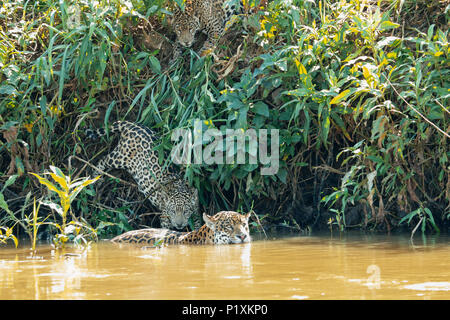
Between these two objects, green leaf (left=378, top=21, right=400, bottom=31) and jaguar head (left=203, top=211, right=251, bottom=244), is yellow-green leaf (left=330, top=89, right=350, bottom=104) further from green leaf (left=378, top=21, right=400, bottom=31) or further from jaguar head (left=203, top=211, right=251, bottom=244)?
jaguar head (left=203, top=211, right=251, bottom=244)

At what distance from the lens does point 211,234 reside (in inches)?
247

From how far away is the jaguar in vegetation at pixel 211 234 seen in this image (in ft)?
20.2

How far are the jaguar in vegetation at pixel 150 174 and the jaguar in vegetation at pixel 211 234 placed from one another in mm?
623

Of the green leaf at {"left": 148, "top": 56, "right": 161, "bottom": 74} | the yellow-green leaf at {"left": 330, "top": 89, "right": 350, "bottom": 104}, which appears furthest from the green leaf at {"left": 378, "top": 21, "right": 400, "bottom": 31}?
the green leaf at {"left": 148, "top": 56, "right": 161, "bottom": 74}

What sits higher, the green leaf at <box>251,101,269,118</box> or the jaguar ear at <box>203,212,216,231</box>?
the green leaf at <box>251,101,269,118</box>

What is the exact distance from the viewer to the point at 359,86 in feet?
20.3

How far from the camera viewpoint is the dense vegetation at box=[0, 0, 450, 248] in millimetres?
6094

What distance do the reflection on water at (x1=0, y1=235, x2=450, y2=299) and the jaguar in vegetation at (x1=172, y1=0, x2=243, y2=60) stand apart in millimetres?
2420

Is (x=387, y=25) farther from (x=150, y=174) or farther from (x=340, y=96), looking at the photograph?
(x=150, y=174)

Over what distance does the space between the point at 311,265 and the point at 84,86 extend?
357cm

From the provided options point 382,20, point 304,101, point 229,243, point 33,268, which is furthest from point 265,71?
point 33,268

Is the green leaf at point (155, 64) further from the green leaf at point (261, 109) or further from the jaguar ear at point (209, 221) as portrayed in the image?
the jaguar ear at point (209, 221)

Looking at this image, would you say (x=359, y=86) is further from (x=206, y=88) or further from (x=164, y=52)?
(x=164, y=52)

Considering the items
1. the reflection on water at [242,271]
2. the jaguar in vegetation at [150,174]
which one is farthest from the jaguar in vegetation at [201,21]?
the reflection on water at [242,271]
